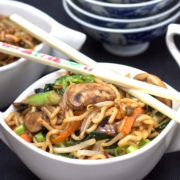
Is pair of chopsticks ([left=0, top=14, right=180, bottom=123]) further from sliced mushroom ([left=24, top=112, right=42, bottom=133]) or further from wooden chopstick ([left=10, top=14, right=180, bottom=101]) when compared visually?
sliced mushroom ([left=24, top=112, right=42, bottom=133])

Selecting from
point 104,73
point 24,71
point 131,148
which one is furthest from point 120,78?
point 24,71

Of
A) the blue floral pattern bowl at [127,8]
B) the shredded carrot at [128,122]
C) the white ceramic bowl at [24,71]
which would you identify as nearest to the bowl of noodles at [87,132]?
the shredded carrot at [128,122]

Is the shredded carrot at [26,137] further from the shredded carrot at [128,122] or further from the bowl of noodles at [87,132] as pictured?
the shredded carrot at [128,122]

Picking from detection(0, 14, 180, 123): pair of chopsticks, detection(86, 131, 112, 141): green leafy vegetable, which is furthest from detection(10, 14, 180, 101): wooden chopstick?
detection(86, 131, 112, 141): green leafy vegetable

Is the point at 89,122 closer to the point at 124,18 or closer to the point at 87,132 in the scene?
the point at 87,132

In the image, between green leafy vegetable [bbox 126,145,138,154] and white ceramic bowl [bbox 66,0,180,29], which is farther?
white ceramic bowl [bbox 66,0,180,29]

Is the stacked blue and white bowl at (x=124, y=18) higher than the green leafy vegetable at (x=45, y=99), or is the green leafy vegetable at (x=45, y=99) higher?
the stacked blue and white bowl at (x=124, y=18)
